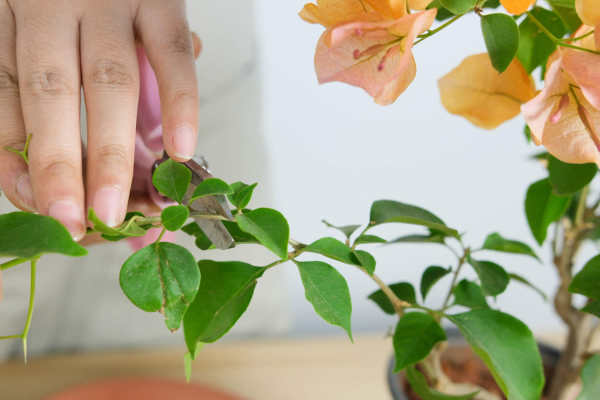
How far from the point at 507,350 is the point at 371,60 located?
0.18m

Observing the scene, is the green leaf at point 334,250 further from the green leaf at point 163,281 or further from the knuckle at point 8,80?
the knuckle at point 8,80

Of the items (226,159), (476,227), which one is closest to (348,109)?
(226,159)

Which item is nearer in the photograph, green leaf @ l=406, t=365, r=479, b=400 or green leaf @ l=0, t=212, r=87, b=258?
green leaf @ l=0, t=212, r=87, b=258

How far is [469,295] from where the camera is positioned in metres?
0.41

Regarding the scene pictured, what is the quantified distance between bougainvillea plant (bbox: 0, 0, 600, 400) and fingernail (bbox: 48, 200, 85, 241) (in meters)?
0.02

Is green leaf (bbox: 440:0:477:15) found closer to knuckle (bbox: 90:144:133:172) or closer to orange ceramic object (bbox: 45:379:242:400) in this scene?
knuckle (bbox: 90:144:133:172)

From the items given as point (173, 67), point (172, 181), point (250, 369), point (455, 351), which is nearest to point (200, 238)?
point (172, 181)

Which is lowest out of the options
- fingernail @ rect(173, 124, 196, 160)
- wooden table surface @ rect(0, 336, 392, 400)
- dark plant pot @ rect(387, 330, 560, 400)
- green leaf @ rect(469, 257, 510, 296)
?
wooden table surface @ rect(0, 336, 392, 400)

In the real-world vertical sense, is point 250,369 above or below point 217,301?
below

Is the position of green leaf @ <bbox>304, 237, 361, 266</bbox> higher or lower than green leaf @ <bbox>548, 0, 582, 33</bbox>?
lower

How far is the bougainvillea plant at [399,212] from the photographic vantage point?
24 cm

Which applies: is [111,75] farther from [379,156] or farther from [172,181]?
[379,156]

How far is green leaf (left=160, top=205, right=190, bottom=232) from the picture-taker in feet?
0.87

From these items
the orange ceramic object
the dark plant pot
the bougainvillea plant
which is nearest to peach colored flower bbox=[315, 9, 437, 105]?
the bougainvillea plant
